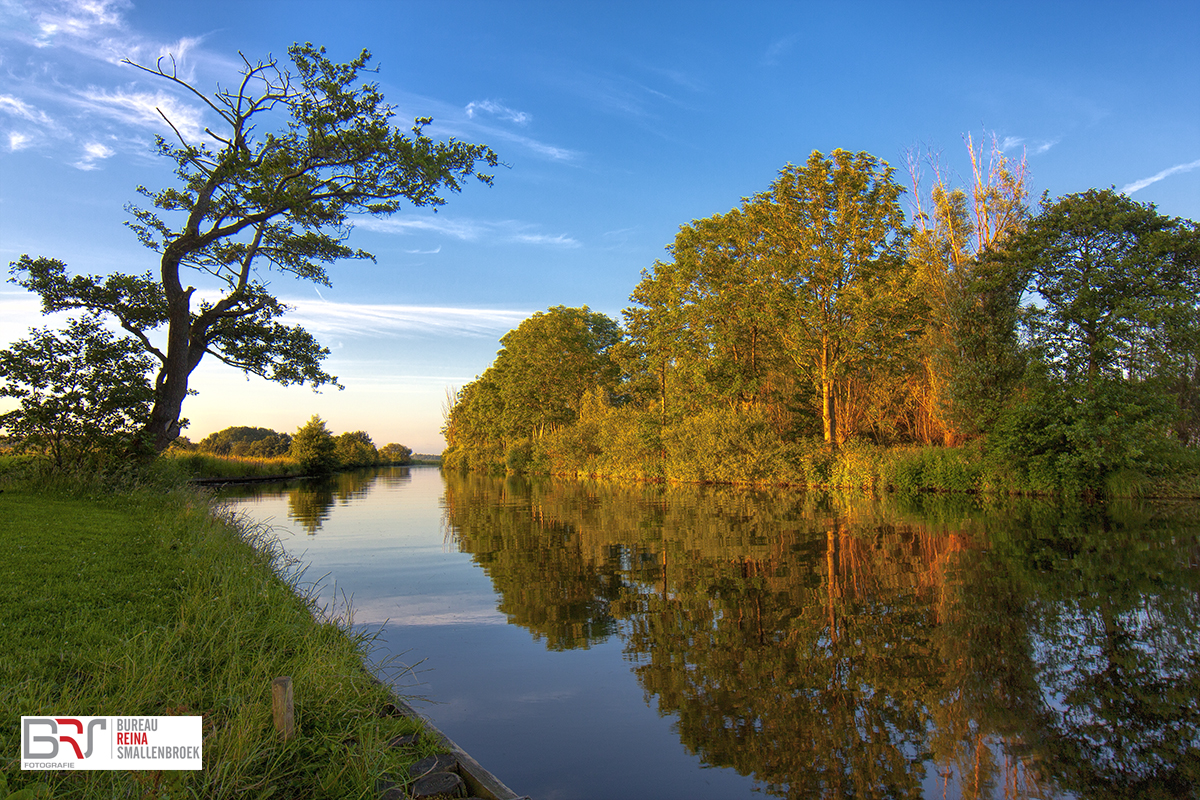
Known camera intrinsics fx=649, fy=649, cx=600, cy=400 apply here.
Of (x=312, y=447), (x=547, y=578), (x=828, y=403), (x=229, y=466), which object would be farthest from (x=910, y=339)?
(x=312, y=447)

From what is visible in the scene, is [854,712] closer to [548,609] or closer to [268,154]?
[548,609]

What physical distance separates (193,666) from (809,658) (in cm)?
539

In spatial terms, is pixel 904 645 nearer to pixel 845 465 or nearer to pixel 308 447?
pixel 845 465

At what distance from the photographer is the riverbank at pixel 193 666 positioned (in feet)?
12.0

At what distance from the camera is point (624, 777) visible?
4484 millimetres

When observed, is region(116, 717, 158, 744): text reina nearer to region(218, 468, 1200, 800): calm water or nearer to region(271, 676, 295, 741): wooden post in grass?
region(271, 676, 295, 741): wooden post in grass

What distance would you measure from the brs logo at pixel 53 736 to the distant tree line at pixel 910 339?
24.2m

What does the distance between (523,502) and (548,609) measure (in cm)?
1822

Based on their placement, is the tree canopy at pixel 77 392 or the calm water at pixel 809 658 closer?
the calm water at pixel 809 658

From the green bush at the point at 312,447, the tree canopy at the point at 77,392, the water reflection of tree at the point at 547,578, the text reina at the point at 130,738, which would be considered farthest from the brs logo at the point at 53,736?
the green bush at the point at 312,447

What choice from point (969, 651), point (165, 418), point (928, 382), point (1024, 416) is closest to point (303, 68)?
point (165, 418)

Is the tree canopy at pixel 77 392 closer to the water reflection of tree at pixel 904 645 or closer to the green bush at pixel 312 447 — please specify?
the water reflection of tree at pixel 904 645

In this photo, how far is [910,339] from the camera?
2856 cm

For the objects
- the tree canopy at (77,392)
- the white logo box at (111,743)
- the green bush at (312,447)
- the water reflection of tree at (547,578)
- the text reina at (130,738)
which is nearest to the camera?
the white logo box at (111,743)
